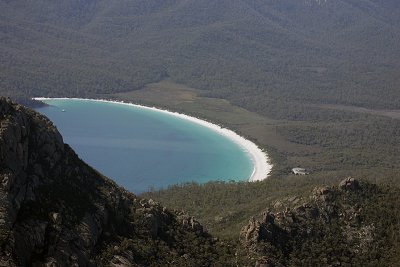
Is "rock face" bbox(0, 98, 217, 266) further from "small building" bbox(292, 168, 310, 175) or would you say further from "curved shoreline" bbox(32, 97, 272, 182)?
"small building" bbox(292, 168, 310, 175)

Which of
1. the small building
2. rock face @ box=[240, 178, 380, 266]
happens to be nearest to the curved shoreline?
the small building

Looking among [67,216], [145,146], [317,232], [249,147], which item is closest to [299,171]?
[249,147]

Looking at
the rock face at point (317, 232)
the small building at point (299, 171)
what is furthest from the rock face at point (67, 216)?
the small building at point (299, 171)

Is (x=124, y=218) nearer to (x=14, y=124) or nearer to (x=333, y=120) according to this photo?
(x=14, y=124)

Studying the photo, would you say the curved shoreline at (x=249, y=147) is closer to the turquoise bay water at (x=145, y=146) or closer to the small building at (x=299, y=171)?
the turquoise bay water at (x=145, y=146)

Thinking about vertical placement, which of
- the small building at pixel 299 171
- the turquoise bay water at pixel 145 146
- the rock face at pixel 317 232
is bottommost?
the turquoise bay water at pixel 145 146

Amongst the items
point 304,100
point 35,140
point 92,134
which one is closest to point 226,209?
point 35,140
